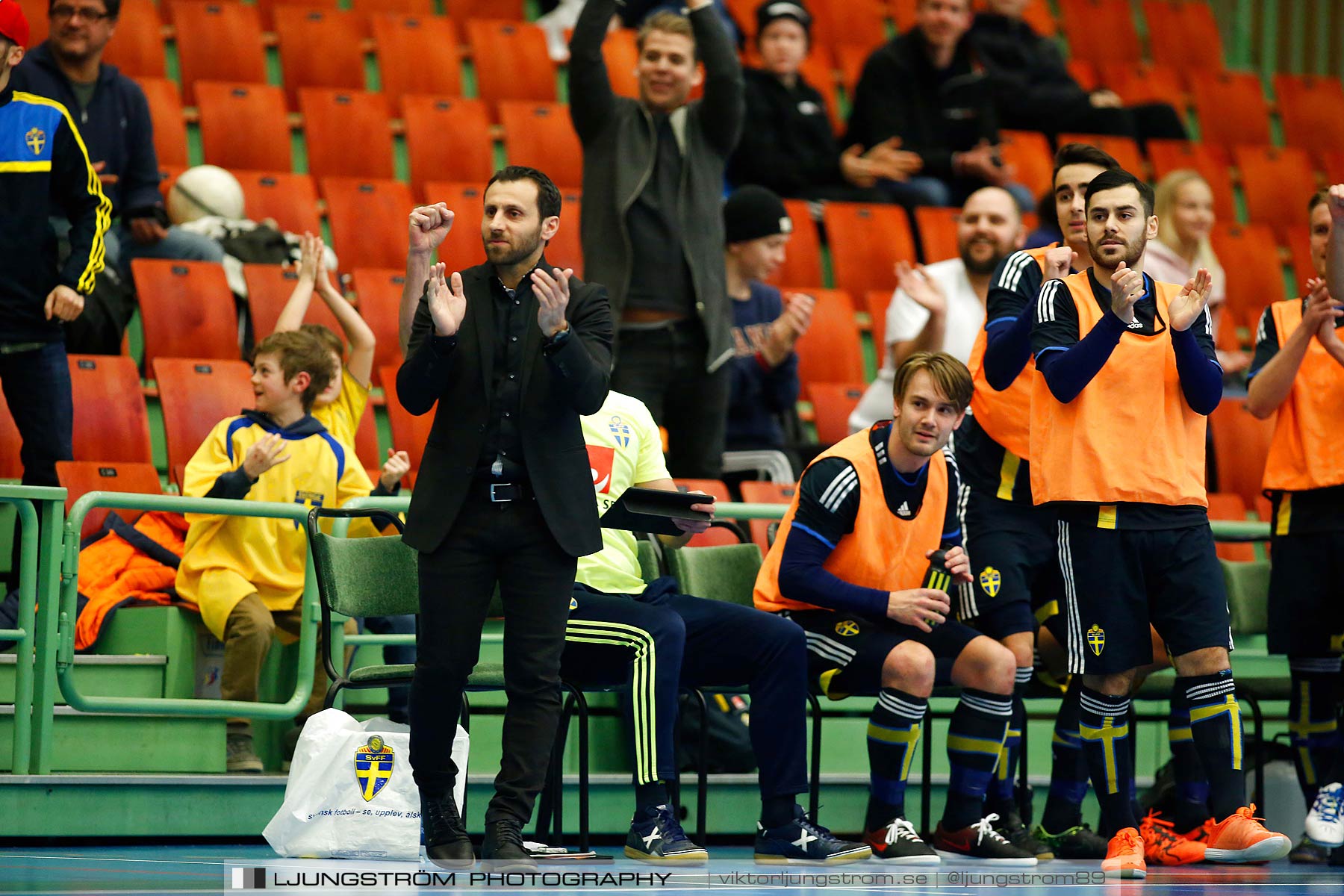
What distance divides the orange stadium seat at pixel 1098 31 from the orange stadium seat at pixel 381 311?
19.4 ft

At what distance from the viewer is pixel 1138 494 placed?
14.6 ft

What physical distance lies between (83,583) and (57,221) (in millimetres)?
1517

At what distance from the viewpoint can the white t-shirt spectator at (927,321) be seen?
21.7ft

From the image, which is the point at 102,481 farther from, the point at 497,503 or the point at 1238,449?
the point at 1238,449

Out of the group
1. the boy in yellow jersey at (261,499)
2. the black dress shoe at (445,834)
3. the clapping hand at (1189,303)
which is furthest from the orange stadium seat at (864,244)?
the black dress shoe at (445,834)

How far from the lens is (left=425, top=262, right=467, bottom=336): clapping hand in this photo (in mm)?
3965

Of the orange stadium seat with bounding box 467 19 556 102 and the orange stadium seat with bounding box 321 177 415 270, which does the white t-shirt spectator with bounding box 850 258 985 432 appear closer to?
the orange stadium seat with bounding box 321 177 415 270

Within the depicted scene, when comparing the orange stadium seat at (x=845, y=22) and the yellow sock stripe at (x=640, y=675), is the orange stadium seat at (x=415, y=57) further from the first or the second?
the yellow sock stripe at (x=640, y=675)

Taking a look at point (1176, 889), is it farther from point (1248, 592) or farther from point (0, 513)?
point (0, 513)

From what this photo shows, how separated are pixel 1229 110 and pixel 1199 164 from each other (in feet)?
3.94

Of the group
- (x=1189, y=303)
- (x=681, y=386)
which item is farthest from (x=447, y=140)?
(x=1189, y=303)

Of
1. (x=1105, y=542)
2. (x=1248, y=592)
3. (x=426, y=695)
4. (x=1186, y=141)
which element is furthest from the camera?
(x=1186, y=141)

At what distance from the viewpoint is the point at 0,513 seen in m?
5.40

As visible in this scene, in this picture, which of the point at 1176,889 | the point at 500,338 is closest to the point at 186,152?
the point at 500,338
